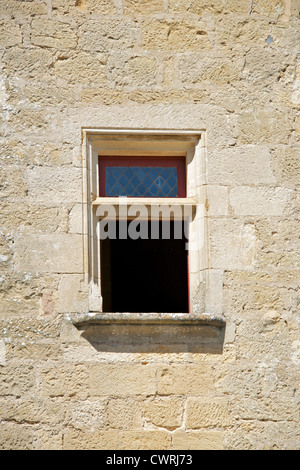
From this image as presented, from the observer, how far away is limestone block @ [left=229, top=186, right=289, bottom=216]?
527 centimetres

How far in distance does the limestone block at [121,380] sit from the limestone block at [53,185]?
1.10 m

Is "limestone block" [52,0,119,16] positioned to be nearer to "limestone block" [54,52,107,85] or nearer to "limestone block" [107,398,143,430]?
"limestone block" [54,52,107,85]

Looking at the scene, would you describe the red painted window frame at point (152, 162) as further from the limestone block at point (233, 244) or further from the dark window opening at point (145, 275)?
the dark window opening at point (145, 275)

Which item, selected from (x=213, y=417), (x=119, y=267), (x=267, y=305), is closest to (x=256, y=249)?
(x=267, y=305)

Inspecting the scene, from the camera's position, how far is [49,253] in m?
5.09

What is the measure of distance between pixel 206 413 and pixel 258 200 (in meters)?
1.42

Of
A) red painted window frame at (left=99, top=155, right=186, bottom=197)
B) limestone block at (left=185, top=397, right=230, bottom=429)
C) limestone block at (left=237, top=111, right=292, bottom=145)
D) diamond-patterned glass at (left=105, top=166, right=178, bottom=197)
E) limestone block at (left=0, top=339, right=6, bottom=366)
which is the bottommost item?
limestone block at (left=185, top=397, right=230, bottom=429)

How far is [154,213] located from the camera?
5.35 metres

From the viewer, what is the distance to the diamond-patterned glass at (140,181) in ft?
17.8

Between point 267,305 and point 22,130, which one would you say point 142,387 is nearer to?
point 267,305

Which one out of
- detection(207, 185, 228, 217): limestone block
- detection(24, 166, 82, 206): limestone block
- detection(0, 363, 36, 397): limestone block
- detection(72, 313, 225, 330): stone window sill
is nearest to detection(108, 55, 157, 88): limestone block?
detection(24, 166, 82, 206): limestone block

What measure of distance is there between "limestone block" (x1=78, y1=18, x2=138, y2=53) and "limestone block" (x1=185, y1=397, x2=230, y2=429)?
2.39 metres

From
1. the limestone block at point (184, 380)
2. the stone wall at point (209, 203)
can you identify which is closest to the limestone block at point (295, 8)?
the stone wall at point (209, 203)

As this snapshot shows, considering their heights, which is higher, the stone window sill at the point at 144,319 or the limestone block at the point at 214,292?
the limestone block at the point at 214,292
